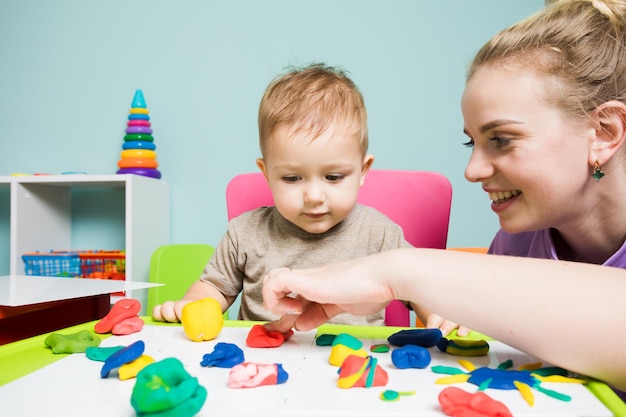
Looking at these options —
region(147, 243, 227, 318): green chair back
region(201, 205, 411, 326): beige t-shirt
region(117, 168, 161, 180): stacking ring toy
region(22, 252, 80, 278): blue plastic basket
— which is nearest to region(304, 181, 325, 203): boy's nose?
region(201, 205, 411, 326): beige t-shirt

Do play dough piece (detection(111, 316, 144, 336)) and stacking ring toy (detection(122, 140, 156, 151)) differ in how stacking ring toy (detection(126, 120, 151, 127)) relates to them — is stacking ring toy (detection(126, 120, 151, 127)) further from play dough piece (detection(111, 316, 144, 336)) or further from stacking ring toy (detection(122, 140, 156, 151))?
play dough piece (detection(111, 316, 144, 336))

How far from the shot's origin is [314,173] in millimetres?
868

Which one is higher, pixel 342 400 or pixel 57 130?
pixel 57 130

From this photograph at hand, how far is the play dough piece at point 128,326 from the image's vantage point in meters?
0.56

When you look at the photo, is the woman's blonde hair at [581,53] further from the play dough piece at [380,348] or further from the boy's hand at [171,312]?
the boy's hand at [171,312]

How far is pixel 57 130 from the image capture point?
7.01 ft

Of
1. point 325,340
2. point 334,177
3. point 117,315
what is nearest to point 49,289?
point 117,315

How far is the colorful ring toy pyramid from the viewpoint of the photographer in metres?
1.88

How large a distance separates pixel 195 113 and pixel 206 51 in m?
0.24

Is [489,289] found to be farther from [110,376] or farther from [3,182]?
[3,182]

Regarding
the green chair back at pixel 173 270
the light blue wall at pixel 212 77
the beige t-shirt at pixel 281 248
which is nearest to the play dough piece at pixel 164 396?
the beige t-shirt at pixel 281 248

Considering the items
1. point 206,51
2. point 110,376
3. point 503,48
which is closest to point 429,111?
point 206,51

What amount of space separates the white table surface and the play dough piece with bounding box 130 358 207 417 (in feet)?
0.83

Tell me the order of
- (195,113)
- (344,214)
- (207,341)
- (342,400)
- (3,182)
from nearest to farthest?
1. (342,400)
2. (207,341)
3. (344,214)
4. (3,182)
5. (195,113)
